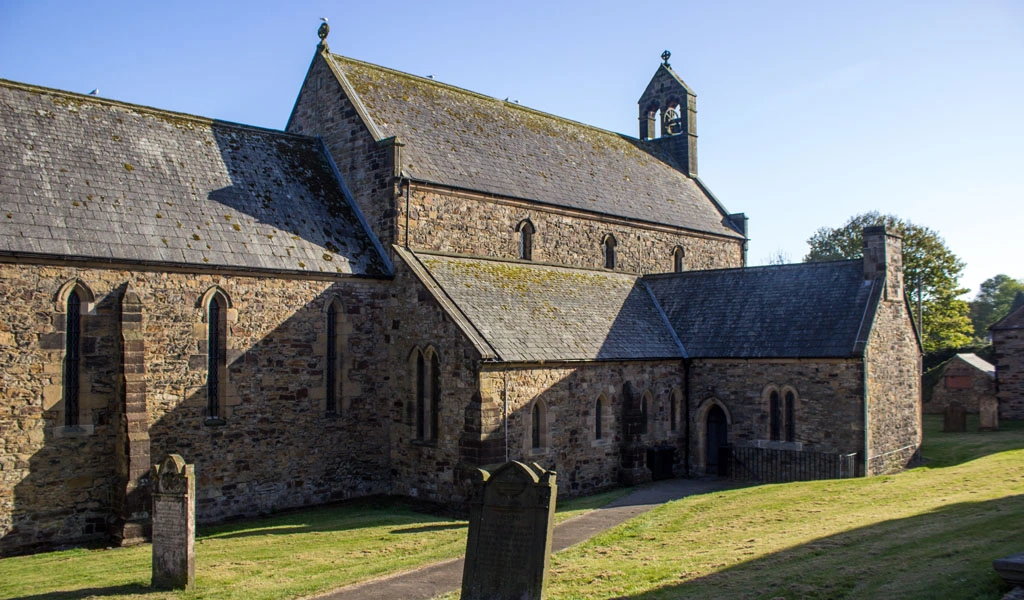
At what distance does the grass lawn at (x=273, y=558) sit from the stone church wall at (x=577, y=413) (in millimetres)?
1895

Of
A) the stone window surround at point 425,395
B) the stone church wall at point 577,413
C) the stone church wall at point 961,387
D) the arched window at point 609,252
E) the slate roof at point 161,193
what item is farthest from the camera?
the stone church wall at point 961,387

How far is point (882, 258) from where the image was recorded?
1047 inches

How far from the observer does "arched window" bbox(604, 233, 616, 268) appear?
105 ft

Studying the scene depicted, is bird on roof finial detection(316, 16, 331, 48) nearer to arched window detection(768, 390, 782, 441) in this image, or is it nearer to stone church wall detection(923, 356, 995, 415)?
arched window detection(768, 390, 782, 441)

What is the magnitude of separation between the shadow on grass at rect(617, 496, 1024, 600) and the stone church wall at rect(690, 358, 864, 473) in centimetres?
841

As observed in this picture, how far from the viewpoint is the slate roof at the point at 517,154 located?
27219 millimetres

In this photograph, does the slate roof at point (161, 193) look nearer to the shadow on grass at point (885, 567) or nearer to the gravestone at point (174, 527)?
the gravestone at point (174, 527)

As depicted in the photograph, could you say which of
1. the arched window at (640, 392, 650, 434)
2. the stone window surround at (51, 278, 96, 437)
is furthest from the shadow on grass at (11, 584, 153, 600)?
the arched window at (640, 392, 650, 434)

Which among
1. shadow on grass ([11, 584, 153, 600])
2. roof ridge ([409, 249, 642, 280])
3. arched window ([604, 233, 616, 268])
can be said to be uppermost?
arched window ([604, 233, 616, 268])

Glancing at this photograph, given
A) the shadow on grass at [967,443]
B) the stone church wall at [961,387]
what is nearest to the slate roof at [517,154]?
the shadow on grass at [967,443]

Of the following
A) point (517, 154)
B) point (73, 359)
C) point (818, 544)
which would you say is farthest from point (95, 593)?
point (517, 154)

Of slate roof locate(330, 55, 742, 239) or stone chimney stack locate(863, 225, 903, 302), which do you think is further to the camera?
slate roof locate(330, 55, 742, 239)

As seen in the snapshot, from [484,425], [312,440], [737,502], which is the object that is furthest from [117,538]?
[737,502]

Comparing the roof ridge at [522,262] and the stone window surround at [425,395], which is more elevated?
the roof ridge at [522,262]
